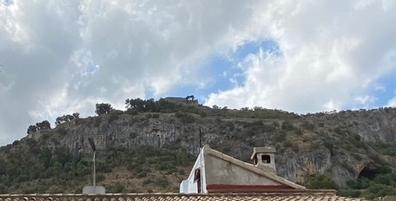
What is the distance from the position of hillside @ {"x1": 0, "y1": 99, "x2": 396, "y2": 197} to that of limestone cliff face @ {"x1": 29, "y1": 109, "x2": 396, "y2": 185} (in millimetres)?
130

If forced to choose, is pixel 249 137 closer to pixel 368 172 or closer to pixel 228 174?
pixel 368 172

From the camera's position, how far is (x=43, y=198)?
12.6m

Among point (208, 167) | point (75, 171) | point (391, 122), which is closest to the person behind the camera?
point (208, 167)

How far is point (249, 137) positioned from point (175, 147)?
33.7 ft

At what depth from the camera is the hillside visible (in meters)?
58.1

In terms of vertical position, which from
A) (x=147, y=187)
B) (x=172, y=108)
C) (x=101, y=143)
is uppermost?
(x=172, y=108)

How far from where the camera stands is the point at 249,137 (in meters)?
76.6

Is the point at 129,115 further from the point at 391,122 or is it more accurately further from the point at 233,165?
the point at 233,165

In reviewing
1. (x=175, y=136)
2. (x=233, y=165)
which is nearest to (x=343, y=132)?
(x=175, y=136)

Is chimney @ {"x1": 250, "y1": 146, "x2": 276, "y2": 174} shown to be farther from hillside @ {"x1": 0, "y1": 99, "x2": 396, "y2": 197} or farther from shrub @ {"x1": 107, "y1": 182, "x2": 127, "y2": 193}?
hillside @ {"x1": 0, "y1": 99, "x2": 396, "y2": 197}

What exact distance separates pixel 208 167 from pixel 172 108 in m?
79.5

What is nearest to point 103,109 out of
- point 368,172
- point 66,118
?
point 66,118

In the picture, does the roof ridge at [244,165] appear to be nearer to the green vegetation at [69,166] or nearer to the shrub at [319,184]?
the shrub at [319,184]

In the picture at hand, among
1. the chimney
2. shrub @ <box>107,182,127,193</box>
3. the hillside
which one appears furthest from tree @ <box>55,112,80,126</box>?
the chimney
